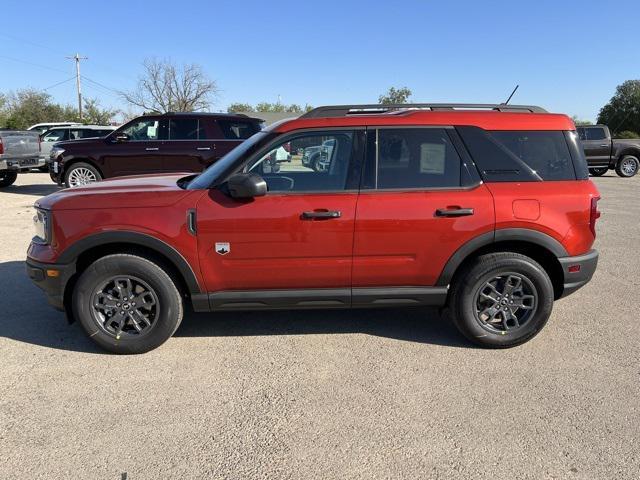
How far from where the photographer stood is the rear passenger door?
3.67 m

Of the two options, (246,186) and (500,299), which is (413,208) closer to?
(500,299)

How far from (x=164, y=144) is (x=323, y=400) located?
841 centimetres

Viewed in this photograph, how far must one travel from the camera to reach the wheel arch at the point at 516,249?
3.74 meters

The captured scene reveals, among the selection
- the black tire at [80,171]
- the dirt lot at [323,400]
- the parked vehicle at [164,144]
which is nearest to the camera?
the dirt lot at [323,400]

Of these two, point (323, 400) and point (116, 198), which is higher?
point (116, 198)

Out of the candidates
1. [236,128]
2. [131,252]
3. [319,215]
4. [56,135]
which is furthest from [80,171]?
[319,215]

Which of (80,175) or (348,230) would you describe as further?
(80,175)

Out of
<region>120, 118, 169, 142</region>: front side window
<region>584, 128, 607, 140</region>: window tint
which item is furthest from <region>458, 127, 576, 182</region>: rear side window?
<region>584, 128, 607, 140</region>: window tint

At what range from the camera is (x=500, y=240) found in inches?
148

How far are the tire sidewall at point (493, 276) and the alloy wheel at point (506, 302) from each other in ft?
0.10

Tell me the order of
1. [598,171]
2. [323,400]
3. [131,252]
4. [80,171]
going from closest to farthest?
[323,400] < [131,252] < [80,171] < [598,171]

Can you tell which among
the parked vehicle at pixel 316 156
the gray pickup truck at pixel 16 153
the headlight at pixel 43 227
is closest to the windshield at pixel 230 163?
the parked vehicle at pixel 316 156

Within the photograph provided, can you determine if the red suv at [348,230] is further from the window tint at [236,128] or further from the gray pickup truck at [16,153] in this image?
the gray pickup truck at [16,153]

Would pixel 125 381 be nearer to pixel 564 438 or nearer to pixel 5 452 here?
pixel 5 452
